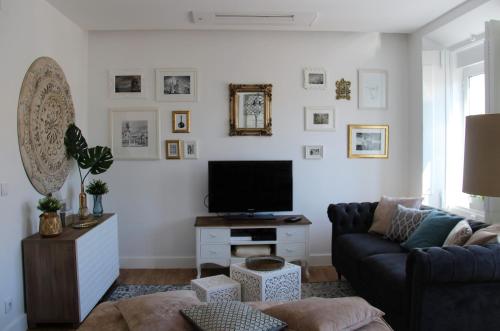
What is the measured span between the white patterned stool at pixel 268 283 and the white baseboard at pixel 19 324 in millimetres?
1576

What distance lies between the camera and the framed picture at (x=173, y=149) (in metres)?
4.35

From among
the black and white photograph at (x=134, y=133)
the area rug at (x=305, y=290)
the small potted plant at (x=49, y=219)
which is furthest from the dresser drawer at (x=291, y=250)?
the small potted plant at (x=49, y=219)

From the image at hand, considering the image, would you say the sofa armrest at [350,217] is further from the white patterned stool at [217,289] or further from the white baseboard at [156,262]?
the white baseboard at [156,262]

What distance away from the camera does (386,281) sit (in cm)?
267

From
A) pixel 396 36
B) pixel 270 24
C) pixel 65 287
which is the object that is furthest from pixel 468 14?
pixel 65 287

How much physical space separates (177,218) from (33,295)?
1734mm

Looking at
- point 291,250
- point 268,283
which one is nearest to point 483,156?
point 268,283

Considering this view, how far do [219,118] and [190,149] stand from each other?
0.47m

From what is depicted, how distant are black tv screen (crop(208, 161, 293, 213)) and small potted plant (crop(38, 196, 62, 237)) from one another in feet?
5.24

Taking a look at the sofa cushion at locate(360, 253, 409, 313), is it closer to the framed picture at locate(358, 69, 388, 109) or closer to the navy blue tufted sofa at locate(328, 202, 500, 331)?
the navy blue tufted sofa at locate(328, 202, 500, 331)

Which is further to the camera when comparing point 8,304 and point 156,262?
point 156,262

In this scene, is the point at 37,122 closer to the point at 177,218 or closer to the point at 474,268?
the point at 177,218

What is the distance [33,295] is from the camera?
116 inches

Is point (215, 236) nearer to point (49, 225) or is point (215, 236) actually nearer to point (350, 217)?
point (350, 217)
